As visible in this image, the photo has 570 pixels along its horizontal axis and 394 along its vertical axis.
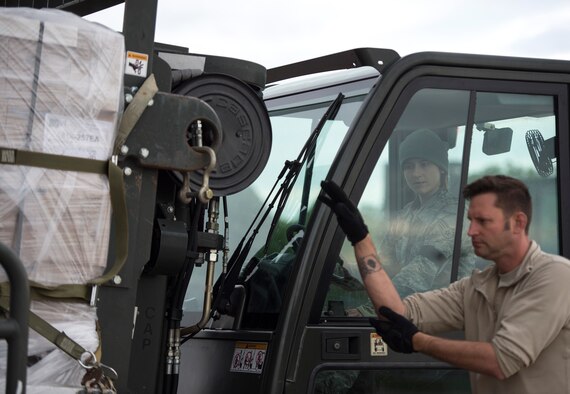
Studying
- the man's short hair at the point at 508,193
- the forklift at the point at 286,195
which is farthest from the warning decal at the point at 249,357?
the man's short hair at the point at 508,193

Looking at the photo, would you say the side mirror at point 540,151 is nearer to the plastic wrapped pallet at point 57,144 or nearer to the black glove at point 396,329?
the black glove at point 396,329

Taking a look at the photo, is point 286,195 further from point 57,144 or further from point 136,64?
point 57,144

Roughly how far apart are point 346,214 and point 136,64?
2.98 feet

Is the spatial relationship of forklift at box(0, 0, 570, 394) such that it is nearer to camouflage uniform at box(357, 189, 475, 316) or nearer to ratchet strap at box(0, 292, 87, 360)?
camouflage uniform at box(357, 189, 475, 316)

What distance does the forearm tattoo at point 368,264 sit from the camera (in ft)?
11.3

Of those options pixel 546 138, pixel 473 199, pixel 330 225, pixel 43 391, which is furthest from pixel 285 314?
pixel 546 138

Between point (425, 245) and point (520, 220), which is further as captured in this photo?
point (425, 245)

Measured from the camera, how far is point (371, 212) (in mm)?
3770

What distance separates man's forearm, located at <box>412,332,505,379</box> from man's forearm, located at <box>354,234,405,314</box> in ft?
0.86

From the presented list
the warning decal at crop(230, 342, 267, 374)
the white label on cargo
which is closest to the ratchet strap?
the white label on cargo

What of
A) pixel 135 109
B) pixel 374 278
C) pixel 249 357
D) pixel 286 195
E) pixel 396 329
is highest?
pixel 135 109

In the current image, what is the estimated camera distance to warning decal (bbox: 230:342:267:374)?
3.67 meters

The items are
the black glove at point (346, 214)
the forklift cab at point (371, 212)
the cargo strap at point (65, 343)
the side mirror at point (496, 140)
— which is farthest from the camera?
the side mirror at point (496, 140)

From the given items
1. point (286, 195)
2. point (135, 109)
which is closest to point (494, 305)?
point (286, 195)
